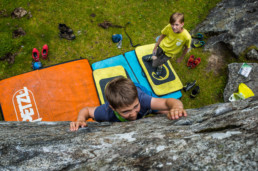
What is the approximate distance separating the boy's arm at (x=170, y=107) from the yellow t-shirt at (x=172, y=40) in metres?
2.77

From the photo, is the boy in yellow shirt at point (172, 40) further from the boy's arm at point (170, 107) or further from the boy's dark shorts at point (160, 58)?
the boy's arm at point (170, 107)

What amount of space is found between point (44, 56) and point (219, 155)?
22.1 feet

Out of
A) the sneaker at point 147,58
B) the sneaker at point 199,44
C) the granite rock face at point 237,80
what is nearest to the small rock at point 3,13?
the sneaker at point 147,58

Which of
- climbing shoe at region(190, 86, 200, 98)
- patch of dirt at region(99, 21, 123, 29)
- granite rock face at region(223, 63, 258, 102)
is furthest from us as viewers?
patch of dirt at region(99, 21, 123, 29)

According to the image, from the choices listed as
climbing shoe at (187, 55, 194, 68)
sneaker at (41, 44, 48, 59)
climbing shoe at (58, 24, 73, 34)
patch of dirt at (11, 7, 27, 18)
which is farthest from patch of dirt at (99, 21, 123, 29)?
climbing shoe at (187, 55, 194, 68)

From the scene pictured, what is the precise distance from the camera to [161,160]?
142cm

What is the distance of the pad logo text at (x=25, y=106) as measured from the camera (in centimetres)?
520

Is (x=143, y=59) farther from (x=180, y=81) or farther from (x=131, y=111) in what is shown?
(x=131, y=111)

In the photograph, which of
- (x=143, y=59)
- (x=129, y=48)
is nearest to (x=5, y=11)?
(x=129, y=48)

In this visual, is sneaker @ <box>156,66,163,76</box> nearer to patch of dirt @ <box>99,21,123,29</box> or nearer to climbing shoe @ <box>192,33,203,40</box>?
climbing shoe @ <box>192,33,203,40</box>

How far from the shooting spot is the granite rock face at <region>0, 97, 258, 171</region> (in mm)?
1299

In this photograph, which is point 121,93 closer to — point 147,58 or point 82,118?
point 82,118

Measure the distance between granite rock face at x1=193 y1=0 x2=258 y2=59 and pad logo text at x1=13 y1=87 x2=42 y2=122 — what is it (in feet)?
25.2

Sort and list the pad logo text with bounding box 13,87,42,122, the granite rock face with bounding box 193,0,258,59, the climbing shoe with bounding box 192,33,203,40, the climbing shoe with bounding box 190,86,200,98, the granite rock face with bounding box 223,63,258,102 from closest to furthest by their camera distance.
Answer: the pad logo text with bounding box 13,87,42,122
the granite rock face with bounding box 223,63,258,102
the climbing shoe with bounding box 190,86,200,98
the granite rock face with bounding box 193,0,258,59
the climbing shoe with bounding box 192,33,203,40
